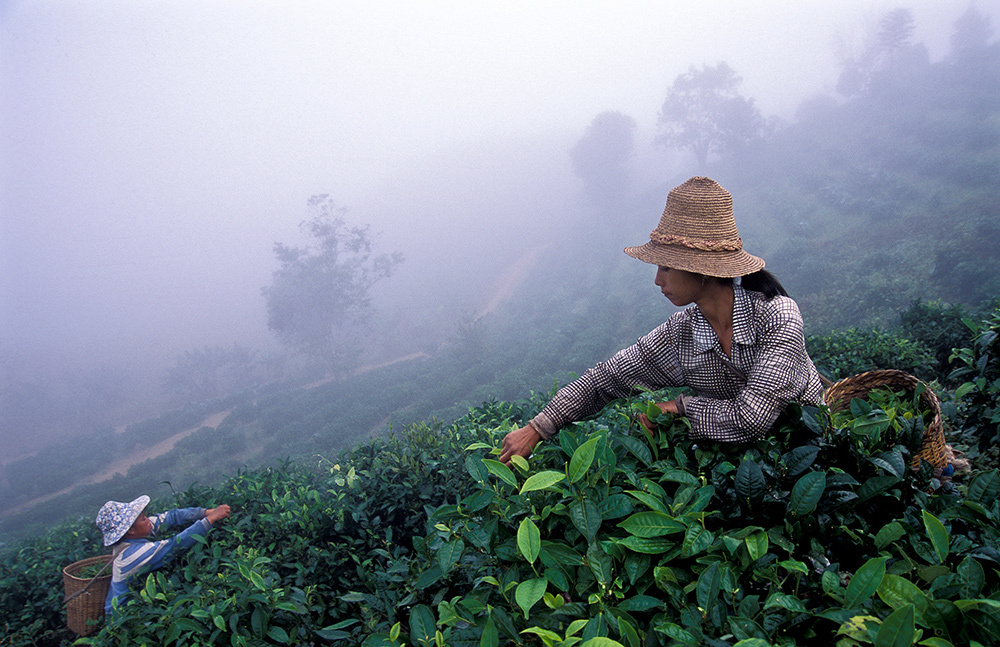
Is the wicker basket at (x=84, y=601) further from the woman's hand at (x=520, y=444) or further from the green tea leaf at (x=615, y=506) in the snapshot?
the green tea leaf at (x=615, y=506)

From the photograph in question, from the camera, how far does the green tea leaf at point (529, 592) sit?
102cm

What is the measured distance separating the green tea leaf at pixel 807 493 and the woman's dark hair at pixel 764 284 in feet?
3.16

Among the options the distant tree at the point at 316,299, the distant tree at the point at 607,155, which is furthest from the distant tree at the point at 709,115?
the distant tree at the point at 316,299

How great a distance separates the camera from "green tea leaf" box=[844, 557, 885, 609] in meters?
0.91

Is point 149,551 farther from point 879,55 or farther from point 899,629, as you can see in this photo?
point 879,55

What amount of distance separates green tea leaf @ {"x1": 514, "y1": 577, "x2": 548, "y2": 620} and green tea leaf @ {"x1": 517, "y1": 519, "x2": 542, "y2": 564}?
0.15 ft

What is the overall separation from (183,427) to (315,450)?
15.3 metres

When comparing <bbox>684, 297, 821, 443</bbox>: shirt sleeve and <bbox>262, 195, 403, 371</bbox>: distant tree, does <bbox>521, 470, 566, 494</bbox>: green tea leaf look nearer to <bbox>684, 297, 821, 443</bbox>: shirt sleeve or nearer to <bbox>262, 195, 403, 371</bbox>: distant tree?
<bbox>684, 297, 821, 443</bbox>: shirt sleeve

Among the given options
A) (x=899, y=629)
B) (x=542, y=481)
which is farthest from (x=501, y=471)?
(x=899, y=629)

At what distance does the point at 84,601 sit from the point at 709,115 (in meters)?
58.8

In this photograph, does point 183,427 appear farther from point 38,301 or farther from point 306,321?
point 38,301

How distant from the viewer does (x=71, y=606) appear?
11.7 ft

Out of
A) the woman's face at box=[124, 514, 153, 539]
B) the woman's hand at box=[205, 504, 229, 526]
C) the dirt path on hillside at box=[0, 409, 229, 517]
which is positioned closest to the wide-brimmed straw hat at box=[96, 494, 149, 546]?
the woman's face at box=[124, 514, 153, 539]

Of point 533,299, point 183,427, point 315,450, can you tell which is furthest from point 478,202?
point 315,450
